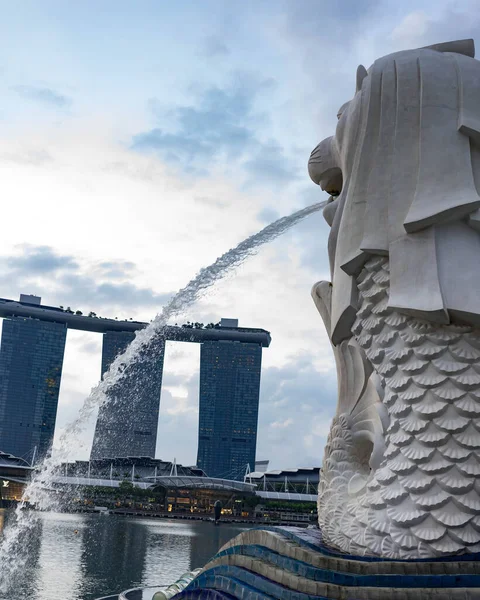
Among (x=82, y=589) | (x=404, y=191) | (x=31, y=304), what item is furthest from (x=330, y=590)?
(x=31, y=304)

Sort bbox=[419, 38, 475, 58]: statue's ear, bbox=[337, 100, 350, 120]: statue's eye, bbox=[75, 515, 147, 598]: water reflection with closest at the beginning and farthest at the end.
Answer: bbox=[419, 38, 475, 58]: statue's ear
bbox=[337, 100, 350, 120]: statue's eye
bbox=[75, 515, 147, 598]: water reflection

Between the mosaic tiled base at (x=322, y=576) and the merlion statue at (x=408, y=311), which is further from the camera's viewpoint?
the merlion statue at (x=408, y=311)

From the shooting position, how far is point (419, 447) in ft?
32.4

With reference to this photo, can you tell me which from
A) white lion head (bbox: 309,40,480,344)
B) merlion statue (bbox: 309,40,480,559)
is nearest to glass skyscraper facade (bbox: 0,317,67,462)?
merlion statue (bbox: 309,40,480,559)

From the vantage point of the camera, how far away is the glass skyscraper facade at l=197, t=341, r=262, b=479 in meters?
104

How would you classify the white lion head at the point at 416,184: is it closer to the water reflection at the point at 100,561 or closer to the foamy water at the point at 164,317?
the foamy water at the point at 164,317

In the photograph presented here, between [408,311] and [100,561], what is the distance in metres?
17.7

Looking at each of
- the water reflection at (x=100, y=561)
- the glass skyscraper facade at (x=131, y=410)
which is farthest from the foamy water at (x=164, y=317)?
the glass skyscraper facade at (x=131, y=410)

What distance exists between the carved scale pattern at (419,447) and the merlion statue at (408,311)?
18 mm

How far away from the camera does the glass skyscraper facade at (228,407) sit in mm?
104125

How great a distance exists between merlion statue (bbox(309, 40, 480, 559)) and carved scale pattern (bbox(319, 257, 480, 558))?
18mm

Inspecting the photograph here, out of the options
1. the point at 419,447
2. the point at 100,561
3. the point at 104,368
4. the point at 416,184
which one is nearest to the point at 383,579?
the point at 419,447

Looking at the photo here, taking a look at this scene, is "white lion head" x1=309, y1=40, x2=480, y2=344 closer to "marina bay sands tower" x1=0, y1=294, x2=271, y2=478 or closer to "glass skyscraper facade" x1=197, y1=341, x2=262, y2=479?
"marina bay sands tower" x1=0, y1=294, x2=271, y2=478

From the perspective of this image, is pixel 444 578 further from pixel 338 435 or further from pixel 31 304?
pixel 31 304
